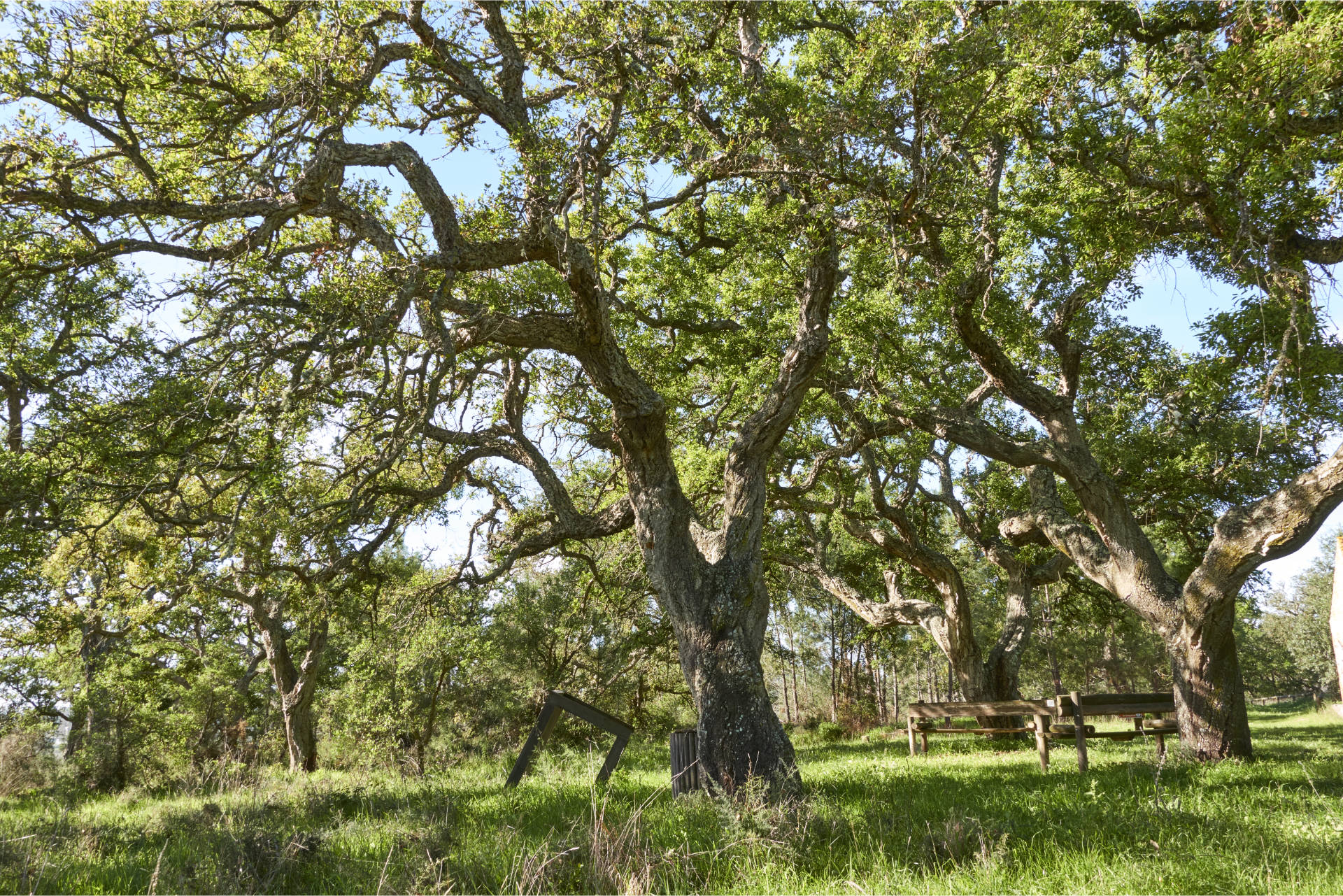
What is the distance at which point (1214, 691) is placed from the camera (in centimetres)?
965

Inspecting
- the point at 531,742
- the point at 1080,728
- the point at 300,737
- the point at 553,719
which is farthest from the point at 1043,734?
the point at 300,737

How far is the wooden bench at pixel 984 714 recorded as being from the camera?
1045cm

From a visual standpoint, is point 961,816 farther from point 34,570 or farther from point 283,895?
point 34,570

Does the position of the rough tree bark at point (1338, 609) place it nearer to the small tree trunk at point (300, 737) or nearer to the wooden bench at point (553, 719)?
the wooden bench at point (553, 719)

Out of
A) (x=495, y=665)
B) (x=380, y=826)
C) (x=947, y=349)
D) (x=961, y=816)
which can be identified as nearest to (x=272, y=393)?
(x=380, y=826)

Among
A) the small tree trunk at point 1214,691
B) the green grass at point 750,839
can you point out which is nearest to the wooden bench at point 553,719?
the green grass at point 750,839

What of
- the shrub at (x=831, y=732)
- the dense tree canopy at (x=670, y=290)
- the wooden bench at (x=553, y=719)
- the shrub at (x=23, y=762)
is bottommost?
the shrub at (x=831, y=732)

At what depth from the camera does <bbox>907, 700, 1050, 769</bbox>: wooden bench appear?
10445 millimetres

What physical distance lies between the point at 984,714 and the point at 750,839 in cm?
805

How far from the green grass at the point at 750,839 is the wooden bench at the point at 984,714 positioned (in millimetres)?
758

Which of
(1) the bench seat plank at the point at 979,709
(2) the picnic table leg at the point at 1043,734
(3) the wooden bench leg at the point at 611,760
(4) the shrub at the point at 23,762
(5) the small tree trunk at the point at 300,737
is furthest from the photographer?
(5) the small tree trunk at the point at 300,737

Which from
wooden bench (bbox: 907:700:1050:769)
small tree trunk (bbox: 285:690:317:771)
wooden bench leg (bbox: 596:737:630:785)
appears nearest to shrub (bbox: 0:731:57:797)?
small tree trunk (bbox: 285:690:317:771)

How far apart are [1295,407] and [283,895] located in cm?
1478

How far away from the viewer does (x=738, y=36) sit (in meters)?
10.7
